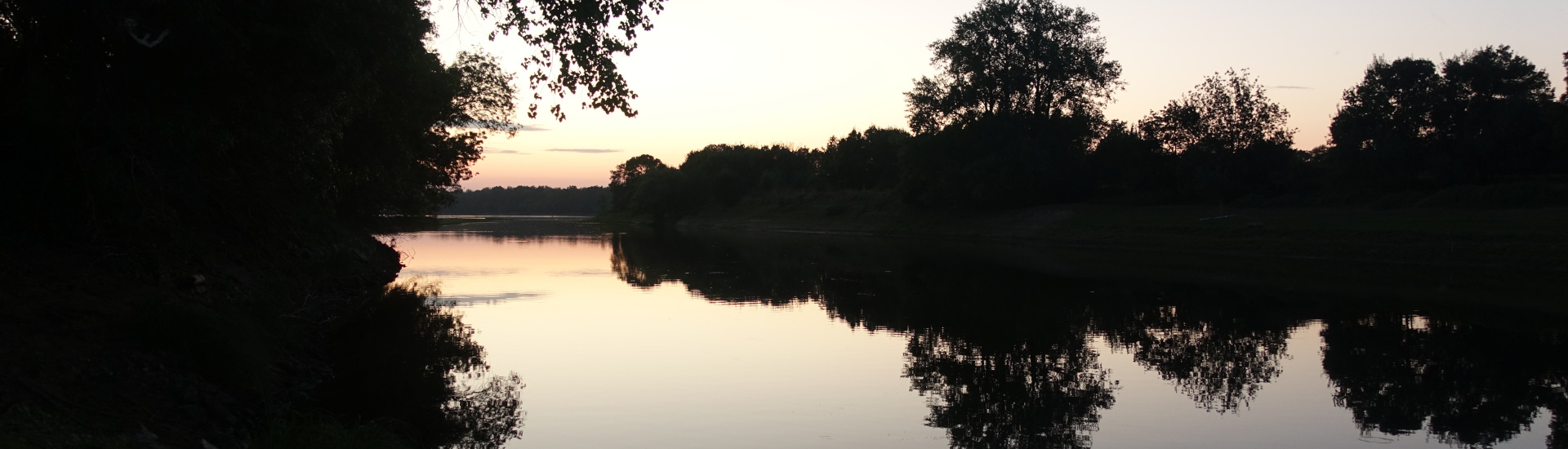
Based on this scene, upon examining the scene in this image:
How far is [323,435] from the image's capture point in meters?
7.82

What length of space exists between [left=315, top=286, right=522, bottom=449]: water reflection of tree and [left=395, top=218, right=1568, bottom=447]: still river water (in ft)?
1.27

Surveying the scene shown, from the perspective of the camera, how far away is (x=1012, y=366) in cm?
1323

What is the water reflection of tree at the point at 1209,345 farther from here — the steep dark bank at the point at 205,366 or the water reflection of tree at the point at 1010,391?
the steep dark bank at the point at 205,366

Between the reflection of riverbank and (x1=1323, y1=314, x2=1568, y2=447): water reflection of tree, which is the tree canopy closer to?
the reflection of riverbank

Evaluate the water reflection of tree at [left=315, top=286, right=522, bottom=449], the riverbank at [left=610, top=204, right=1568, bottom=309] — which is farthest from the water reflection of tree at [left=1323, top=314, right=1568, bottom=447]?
the water reflection of tree at [left=315, top=286, right=522, bottom=449]

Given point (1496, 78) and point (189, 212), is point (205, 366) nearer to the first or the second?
point (189, 212)

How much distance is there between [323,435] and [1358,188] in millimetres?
50578

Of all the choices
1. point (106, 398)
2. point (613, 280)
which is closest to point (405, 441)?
point (106, 398)

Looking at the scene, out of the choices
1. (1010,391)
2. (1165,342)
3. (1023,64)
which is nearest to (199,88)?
(1010,391)

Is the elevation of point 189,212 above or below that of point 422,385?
above

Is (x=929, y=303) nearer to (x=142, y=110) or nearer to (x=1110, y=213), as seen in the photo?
(x=142, y=110)

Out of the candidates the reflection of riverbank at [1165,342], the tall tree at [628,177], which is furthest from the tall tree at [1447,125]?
the tall tree at [628,177]

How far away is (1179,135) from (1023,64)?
935 centimetres

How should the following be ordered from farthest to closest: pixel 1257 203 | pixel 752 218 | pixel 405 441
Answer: pixel 752 218 < pixel 1257 203 < pixel 405 441
